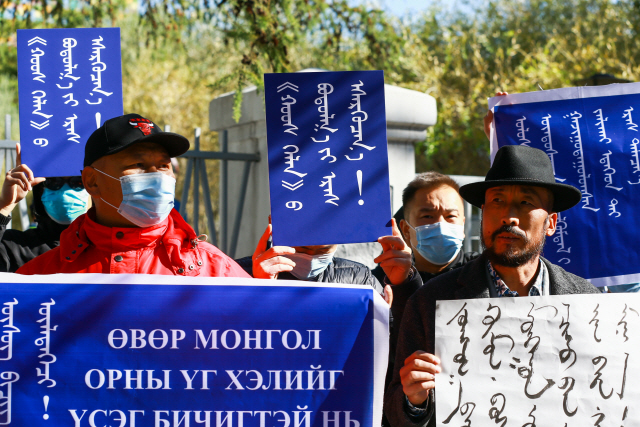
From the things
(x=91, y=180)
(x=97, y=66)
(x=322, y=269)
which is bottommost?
(x=322, y=269)

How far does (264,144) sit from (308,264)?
2.65 meters

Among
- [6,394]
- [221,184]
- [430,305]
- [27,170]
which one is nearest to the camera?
[6,394]

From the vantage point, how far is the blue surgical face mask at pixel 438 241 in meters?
3.17

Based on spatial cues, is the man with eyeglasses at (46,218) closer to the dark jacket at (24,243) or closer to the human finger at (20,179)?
the dark jacket at (24,243)

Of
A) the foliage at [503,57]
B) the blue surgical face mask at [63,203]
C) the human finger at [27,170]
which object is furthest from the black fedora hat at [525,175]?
the foliage at [503,57]

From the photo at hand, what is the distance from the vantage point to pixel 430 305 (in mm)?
2287

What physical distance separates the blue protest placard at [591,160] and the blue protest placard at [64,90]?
1.90m

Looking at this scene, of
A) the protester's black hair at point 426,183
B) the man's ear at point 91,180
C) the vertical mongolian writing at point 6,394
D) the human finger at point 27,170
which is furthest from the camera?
the protester's black hair at point 426,183

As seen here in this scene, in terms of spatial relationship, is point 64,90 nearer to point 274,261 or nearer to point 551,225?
point 274,261

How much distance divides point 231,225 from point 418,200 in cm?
301

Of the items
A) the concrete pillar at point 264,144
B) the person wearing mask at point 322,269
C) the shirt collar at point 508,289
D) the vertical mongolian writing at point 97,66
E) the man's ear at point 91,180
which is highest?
the concrete pillar at point 264,144

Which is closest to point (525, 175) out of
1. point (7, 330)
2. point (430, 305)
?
point (430, 305)

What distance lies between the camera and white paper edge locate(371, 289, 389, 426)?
6.52ft

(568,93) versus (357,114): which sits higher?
(568,93)
